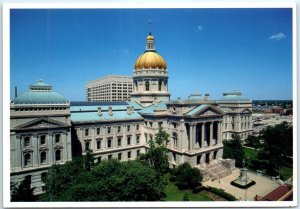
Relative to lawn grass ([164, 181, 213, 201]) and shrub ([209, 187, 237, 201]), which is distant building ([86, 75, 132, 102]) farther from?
shrub ([209, 187, 237, 201])

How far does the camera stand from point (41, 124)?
2711cm

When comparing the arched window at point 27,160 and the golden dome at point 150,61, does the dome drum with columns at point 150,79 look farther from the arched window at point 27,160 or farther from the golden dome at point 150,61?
the arched window at point 27,160

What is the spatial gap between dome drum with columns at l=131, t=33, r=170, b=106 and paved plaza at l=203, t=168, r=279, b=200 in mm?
17698

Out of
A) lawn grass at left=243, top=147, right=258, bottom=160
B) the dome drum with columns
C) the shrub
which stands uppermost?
the dome drum with columns

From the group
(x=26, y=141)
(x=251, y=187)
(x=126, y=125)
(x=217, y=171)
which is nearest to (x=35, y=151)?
(x=26, y=141)

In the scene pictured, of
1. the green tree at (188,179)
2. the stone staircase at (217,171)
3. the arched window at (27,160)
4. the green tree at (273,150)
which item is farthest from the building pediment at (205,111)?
the arched window at (27,160)

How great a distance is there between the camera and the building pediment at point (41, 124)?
25.6m

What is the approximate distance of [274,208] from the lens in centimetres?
1927

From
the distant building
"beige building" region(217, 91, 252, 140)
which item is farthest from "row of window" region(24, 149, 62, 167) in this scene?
the distant building

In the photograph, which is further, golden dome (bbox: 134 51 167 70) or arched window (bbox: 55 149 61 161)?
golden dome (bbox: 134 51 167 70)

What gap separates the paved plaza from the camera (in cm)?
2564

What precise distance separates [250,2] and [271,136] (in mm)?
20119

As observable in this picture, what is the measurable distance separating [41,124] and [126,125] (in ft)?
43.9

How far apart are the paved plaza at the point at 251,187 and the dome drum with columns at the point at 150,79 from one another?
1770 centimetres
